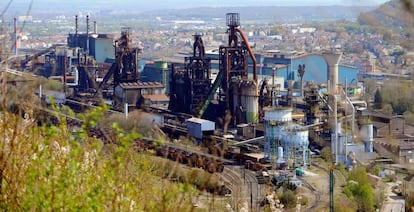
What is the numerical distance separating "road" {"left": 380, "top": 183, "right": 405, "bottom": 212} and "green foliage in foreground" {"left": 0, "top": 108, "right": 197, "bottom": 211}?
13.8 ft

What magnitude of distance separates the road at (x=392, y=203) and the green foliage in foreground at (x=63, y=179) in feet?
13.8


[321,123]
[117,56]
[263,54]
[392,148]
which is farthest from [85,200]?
[263,54]

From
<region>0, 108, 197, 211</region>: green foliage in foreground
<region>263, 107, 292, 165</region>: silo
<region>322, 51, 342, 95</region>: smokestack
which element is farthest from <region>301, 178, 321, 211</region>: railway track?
<region>0, 108, 197, 211</region>: green foliage in foreground

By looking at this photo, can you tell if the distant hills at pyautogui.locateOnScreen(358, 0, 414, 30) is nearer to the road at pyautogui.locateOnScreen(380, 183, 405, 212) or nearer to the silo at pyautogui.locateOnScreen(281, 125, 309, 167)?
the road at pyautogui.locateOnScreen(380, 183, 405, 212)

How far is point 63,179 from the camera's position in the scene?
62.4 inches

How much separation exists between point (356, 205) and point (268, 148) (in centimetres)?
229

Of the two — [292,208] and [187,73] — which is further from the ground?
[187,73]

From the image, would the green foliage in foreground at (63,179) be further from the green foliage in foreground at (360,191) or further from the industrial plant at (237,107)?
the green foliage in foreground at (360,191)

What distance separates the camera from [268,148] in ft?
26.3

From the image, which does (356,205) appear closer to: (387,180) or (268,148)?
(387,180)

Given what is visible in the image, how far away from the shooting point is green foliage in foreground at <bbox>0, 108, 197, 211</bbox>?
157 cm

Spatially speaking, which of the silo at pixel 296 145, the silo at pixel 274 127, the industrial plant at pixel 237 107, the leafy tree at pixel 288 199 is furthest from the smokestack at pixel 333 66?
the leafy tree at pixel 288 199

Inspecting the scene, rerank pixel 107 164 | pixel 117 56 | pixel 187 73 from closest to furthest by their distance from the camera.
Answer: pixel 107 164, pixel 187 73, pixel 117 56

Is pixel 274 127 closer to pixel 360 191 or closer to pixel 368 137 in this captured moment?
pixel 368 137
